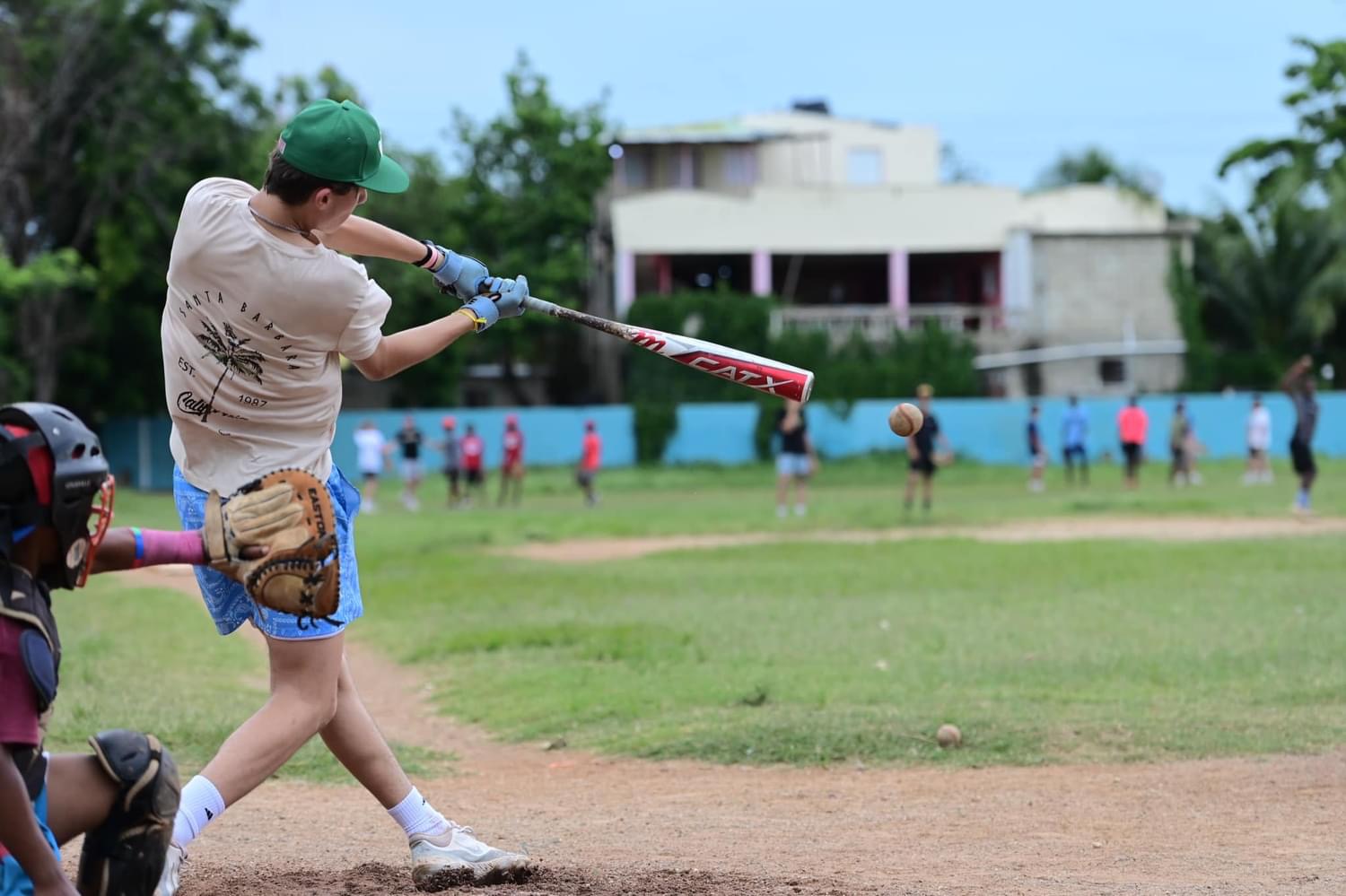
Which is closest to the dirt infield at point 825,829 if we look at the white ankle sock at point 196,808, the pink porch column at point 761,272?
the white ankle sock at point 196,808

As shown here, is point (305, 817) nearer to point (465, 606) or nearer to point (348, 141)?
point (348, 141)

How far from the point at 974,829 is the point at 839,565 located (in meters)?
11.0

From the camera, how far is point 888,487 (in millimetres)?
36406

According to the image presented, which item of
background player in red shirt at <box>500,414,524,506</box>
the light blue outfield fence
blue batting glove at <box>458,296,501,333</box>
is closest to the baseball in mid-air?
blue batting glove at <box>458,296,501,333</box>

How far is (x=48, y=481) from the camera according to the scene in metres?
3.43

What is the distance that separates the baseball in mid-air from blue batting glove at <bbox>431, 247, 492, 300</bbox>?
81.2 inches

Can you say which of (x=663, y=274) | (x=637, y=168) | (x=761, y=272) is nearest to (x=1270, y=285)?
(x=761, y=272)

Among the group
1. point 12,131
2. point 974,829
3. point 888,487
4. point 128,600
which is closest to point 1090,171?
point 888,487

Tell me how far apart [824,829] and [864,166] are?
50.7m

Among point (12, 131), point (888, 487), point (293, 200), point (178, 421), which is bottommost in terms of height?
point (888, 487)

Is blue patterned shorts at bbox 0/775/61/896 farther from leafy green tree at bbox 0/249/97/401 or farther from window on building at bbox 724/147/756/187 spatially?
window on building at bbox 724/147/756/187

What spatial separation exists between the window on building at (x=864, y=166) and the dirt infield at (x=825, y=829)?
→ 48675mm

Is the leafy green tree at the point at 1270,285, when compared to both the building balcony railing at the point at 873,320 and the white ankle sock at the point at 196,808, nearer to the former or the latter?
the building balcony railing at the point at 873,320

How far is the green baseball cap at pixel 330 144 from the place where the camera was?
4.31m
